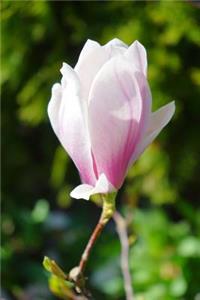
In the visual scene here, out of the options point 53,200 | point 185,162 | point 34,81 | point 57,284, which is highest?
point 57,284

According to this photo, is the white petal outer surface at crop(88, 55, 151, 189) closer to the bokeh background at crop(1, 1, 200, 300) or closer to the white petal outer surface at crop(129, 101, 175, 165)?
the white petal outer surface at crop(129, 101, 175, 165)

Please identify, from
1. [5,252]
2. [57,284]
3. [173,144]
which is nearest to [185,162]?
[173,144]

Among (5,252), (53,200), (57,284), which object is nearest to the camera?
(57,284)

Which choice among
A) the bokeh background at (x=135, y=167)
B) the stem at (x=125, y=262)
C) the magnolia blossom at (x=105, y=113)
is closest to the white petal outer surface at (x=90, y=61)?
the magnolia blossom at (x=105, y=113)

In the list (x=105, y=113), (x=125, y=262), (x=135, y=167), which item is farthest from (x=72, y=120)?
(x=135, y=167)

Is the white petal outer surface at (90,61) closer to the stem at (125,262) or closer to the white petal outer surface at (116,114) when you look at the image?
the white petal outer surface at (116,114)

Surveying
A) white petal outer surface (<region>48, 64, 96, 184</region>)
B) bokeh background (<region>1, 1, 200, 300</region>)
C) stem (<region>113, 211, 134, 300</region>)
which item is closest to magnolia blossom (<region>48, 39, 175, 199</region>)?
white petal outer surface (<region>48, 64, 96, 184</region>)

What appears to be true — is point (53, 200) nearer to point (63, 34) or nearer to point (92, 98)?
point (63, 34)
